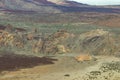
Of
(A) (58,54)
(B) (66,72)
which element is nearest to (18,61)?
(A) (58,54)

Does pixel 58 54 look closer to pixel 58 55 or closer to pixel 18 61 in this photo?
pixel 58 55

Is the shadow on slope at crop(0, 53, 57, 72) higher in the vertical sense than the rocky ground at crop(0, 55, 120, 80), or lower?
lower

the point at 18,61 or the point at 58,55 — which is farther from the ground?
the point at 18,61

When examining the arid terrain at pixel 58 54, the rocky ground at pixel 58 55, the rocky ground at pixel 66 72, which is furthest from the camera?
the arid terrain at pixel 58 54

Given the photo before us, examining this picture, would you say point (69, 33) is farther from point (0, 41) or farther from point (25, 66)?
point (25, 66)

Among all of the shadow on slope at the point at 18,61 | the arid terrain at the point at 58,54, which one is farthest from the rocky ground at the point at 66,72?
the shadow on slope at the point at 18,61

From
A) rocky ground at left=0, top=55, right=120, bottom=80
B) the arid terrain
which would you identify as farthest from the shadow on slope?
rocky ground at left=0, top=55, right=120, bottom=80

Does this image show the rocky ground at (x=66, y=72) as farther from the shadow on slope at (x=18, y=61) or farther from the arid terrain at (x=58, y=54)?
the shadow on slope at (x=18, y=61)

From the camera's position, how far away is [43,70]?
2667 inches

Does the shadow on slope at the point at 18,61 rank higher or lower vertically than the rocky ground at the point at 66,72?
lower

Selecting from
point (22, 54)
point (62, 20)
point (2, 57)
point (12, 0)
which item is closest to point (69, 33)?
point (22, 54)

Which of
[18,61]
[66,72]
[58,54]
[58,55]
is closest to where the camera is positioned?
[66,72]

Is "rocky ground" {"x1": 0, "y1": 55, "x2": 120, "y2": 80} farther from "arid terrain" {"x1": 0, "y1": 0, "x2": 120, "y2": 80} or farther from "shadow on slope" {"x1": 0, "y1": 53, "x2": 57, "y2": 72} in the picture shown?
"shadow on slope" {"x1": 0, "y1": 53, "x2": 57, "y2": 72}

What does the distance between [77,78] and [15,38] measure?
33.2 m
